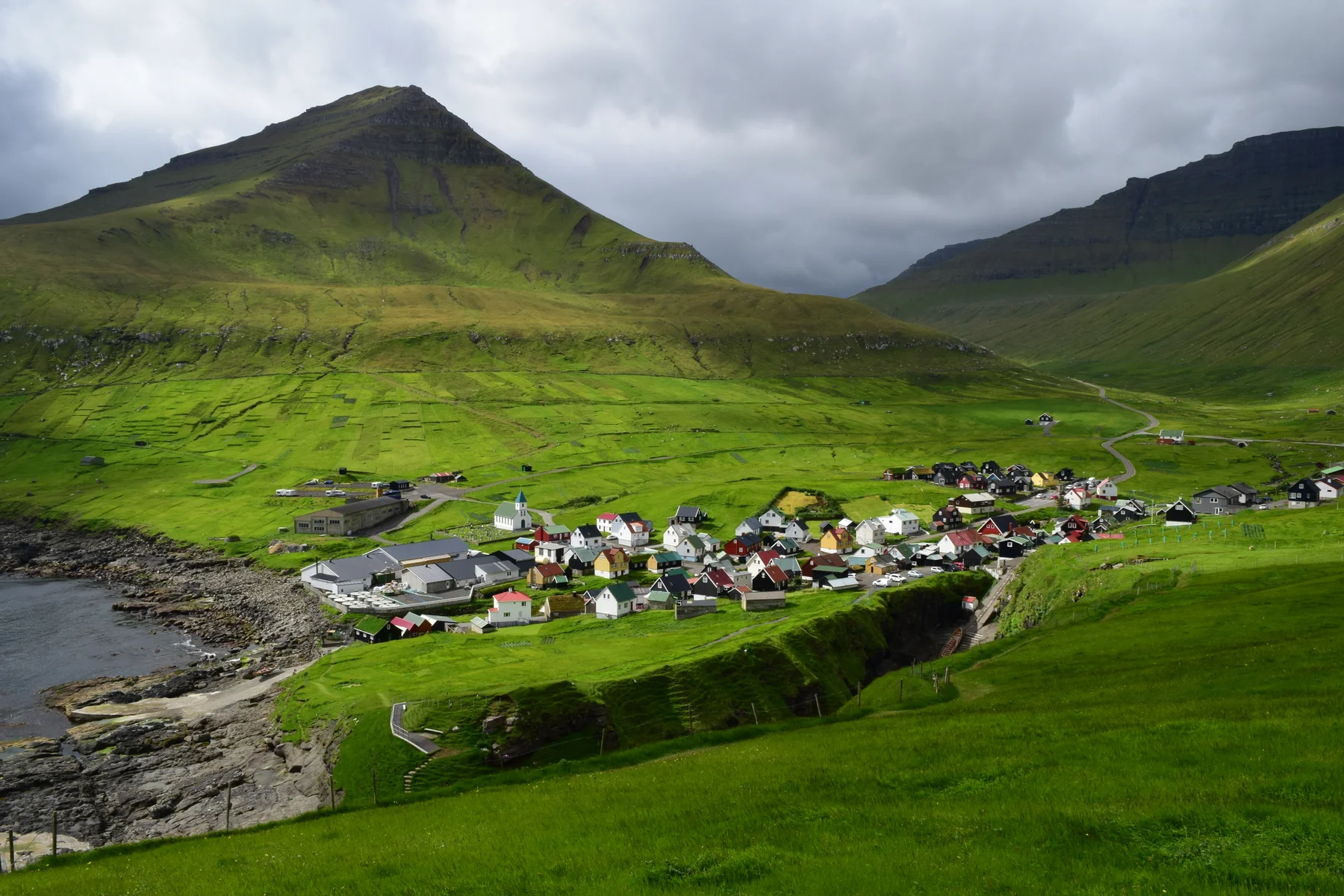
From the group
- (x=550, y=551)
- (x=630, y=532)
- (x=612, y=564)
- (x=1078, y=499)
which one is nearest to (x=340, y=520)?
(x=550, y=551)

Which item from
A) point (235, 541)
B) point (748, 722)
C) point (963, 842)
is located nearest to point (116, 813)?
point (748, 722)

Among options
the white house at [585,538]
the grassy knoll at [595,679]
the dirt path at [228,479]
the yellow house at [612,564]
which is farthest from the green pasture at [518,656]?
the dirt path at [228,479]

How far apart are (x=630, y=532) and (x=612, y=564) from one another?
16.1 metres

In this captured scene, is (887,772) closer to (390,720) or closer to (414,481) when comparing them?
(390,720)

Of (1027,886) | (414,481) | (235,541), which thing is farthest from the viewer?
(414,481)

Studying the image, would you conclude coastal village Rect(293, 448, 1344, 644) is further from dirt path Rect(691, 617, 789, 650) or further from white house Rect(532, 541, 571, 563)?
dirt path Rect(691, 617, 789, 650)

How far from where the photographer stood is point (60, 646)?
92188 mm

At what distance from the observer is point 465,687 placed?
2446 inches

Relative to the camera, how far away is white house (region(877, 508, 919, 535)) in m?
128

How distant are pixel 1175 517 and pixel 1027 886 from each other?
119m

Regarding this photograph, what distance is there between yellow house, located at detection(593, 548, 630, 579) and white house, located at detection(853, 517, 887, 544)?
122ft

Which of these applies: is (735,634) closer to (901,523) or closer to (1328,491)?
(901,523)

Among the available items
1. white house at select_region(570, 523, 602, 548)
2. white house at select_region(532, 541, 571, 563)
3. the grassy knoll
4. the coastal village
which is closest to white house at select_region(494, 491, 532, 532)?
the coastal village

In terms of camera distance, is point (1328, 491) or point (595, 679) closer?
point (595, 679)
